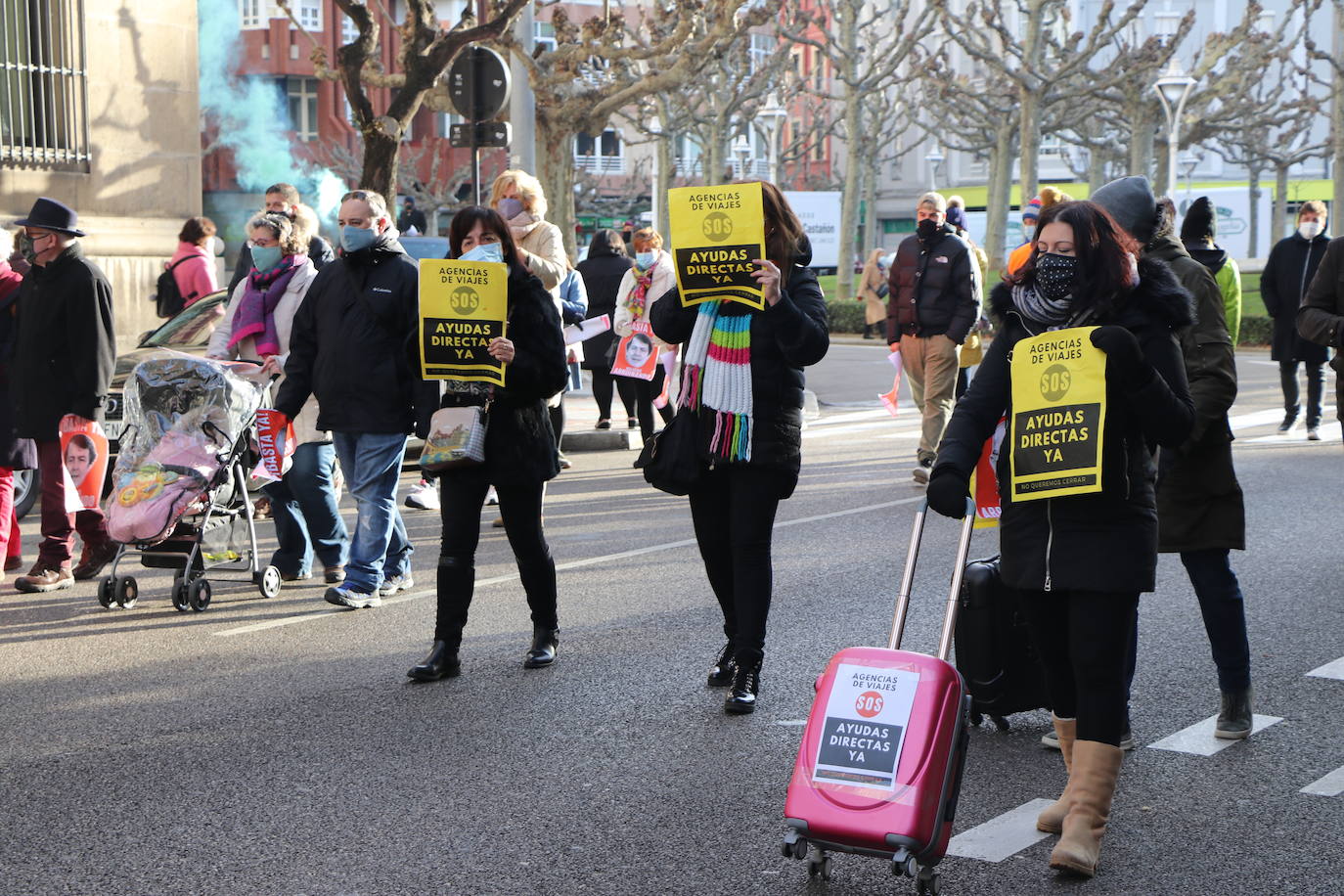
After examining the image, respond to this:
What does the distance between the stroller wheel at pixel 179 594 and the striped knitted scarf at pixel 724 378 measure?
2.98 m

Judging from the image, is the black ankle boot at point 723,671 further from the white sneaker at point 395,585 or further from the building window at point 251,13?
the building window at point 251,13

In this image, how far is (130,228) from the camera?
672 inches

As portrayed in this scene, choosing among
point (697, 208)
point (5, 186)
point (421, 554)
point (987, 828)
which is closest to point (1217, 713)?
point (987, 828)

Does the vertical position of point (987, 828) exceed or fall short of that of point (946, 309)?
it falls short

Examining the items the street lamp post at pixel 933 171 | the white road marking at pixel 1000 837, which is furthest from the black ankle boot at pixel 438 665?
the street lamp post at pixel 933 171

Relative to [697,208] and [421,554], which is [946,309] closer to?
[421,554]

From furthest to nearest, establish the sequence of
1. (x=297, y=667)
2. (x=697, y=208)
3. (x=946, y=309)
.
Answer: (x=946, y=309)
(x=297, y=667)
(x=697, y=208)

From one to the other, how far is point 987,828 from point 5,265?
6307 mm

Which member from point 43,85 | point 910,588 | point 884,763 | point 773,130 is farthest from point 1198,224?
point 773,130

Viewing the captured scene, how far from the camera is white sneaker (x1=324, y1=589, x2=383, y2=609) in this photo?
770 cm

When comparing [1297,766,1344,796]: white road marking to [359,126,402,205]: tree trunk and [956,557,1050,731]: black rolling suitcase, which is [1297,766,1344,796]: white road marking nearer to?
[956,557,1050,731]: black rolling suitcase

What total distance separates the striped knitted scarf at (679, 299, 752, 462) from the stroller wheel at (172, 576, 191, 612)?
2.98 m

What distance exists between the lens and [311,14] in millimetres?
61406

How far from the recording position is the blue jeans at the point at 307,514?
823 cm
